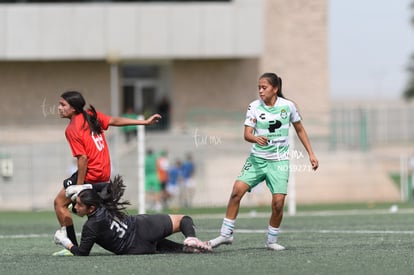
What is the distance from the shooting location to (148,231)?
11773 mm

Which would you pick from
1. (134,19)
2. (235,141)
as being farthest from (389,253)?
(134,19)

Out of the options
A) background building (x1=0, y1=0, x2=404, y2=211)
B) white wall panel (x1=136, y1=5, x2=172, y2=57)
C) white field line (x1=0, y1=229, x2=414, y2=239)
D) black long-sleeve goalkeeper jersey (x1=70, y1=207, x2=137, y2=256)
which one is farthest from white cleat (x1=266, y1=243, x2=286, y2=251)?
white wall panel (x1=136, y1=5, x2=172, y2=57)

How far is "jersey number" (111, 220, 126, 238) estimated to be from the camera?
1158cm

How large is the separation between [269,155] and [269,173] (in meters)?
0.21

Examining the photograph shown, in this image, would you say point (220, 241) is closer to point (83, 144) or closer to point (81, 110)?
point (83, 144)

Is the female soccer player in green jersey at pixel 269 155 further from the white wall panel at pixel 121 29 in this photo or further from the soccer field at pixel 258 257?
the white wall panel at pixel 121 29

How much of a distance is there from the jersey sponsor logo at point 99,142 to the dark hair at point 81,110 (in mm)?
58

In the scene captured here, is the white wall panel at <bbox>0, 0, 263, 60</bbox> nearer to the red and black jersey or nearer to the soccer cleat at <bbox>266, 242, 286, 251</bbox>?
the red and black jersey

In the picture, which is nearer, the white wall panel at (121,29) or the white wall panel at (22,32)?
the white wall panel at (22,32)

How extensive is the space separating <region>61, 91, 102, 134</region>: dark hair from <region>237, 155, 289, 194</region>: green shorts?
176 cm

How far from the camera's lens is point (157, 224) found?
11812 millimetres

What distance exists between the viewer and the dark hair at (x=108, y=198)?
38.0ft

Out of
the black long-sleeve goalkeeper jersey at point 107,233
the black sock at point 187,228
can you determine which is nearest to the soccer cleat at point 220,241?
the black sock at point 187,228

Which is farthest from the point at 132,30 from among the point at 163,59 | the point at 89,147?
the point at 89,147
